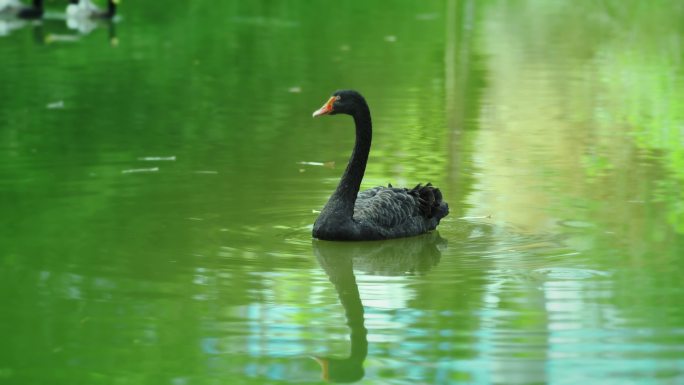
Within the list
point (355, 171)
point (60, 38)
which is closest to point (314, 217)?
point (355, 171)

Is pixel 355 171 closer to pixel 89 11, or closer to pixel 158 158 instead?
pixel 158 158

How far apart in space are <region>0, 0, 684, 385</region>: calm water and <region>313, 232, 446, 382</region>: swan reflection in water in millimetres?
25

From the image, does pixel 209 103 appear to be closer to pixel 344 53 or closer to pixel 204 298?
pixel 344 53

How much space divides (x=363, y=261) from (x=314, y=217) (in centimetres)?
114

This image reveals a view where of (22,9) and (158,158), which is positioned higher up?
(22,9)

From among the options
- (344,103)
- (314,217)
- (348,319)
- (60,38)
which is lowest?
(348,319)

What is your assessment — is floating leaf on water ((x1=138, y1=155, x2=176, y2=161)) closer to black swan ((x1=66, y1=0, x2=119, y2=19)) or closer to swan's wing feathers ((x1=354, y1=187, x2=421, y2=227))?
swan's wing feathers ((x1=354, y1=187, x2=421, y2=227))

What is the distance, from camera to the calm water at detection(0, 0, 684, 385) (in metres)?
5.86

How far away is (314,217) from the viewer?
29.0ft

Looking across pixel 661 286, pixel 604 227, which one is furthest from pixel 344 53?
pixel 661 286

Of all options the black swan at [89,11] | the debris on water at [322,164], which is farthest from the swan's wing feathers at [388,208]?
the black swan at [89,11]

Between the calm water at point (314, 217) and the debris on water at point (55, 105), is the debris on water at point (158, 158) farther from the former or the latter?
the debris on water at point (55, 105)

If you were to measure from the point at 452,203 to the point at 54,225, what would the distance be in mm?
2729

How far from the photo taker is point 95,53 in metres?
20.2
